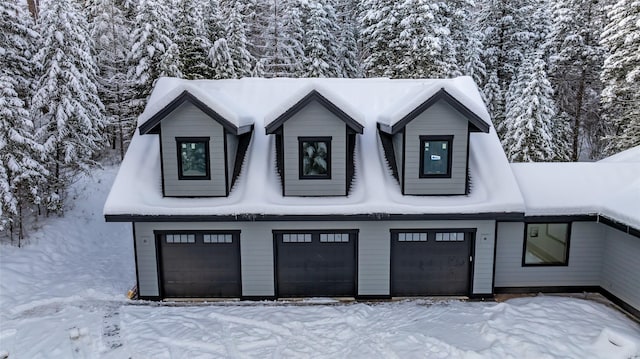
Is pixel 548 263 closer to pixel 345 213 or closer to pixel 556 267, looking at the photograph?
pixel 556 267

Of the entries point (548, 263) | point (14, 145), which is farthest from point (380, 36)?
point (14, 145)

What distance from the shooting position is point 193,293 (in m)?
13.2

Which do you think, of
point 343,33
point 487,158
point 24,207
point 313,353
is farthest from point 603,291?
point 343,33

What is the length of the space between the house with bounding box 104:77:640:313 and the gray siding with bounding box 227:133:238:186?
0.06 m

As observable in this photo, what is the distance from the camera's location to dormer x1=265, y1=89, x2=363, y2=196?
1265cm

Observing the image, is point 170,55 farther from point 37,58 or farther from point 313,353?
point 313,353

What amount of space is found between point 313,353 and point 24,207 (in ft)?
48.1

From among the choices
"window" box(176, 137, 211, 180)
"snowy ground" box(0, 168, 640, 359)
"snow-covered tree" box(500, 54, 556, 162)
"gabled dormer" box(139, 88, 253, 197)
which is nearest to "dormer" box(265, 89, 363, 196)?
"gabled dormer" box(139, 88, 253, 197)

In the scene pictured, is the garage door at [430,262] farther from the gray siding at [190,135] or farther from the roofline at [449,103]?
the gray siding at [190,135]

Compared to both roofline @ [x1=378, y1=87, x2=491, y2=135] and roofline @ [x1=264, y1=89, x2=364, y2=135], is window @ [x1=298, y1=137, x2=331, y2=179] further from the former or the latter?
roofline @ [x1=378, y1=87, x2=491, y2=135]

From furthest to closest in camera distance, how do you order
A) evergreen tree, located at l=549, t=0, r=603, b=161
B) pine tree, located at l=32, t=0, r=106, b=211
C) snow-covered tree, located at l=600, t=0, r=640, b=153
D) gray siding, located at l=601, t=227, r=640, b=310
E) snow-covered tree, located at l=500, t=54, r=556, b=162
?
evergreen tree, located at l=549, t=0, r=603, b=161, snow-covered tree, located at l=500, t=54, r=556, b=162, snow-covered tree, located at l=600, t=0, r=640, b=153, pine tree, located at l=32, t=0, r=106, b=211, gray siding, located at l=601, t=227, r=640, b=310

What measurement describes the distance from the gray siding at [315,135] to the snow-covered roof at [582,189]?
5403 mm

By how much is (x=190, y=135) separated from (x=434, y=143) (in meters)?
6.81

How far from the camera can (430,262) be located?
13.1m
